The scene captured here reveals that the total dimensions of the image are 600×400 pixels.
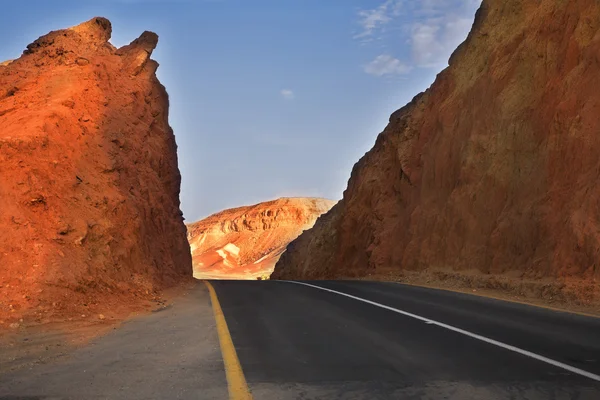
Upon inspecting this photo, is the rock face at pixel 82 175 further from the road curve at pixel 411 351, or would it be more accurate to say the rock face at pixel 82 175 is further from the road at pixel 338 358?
the road curve at pixel 411 351

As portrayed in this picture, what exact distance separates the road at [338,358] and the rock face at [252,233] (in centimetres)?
8651

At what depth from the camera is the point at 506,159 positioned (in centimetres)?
1989

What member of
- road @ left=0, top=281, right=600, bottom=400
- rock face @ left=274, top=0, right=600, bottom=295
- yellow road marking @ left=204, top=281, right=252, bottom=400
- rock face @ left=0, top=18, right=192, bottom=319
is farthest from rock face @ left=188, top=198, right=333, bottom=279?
yellow road marking @ left=204, top=281, right=252, bottom=400

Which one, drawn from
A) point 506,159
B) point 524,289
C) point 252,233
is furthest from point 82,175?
point 252,233

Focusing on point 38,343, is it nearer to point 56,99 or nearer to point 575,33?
point 56,99

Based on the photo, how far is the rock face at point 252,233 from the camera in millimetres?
105062

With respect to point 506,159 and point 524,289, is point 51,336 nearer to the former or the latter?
point 524,289

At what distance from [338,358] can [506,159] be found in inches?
616

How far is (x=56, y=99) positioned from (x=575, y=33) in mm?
17349

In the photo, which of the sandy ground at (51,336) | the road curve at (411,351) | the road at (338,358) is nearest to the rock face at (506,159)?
the road curve at (411,351)

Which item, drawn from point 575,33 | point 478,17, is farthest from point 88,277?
point 478,17

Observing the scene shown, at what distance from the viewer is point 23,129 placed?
44.0 feet

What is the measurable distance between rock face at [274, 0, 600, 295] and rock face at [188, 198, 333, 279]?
227ft

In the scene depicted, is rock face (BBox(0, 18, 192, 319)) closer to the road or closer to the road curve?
the road
